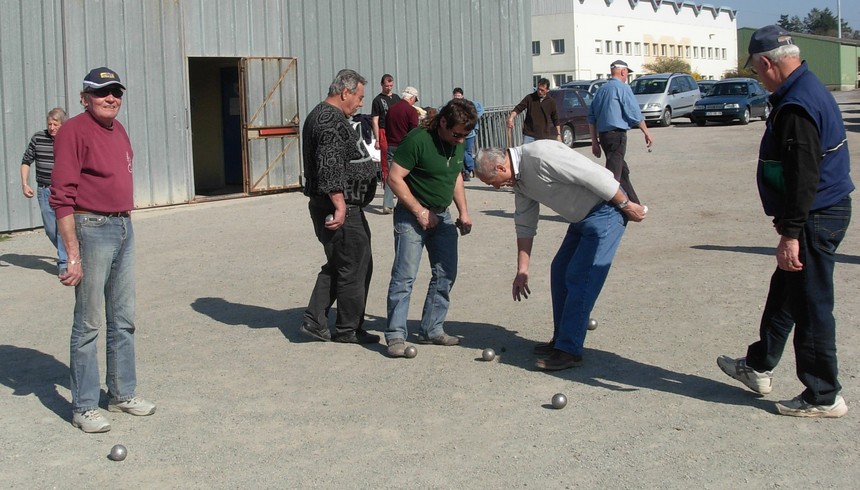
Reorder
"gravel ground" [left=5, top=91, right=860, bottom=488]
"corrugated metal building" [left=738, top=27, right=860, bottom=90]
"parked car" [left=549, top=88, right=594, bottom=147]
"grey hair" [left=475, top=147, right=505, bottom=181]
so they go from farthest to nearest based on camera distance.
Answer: "corrugated metal building" [left=738, top=27, right=860, bottom=90], "parked car" [left=549, top=88, right=594, bottom=147], "grey hair" [left=475, top=147, right=505, bottom=181], "gravel ground" [left=5, top=91, right=860, bottom=488]

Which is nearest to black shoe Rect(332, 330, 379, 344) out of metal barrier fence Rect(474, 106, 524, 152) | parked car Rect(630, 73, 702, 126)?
metal barrier fence Rect(474, 106, 524, 152)

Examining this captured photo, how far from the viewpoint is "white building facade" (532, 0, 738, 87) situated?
69.1 metres

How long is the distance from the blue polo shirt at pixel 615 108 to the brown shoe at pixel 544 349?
5.73 meters

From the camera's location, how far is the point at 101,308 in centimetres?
584

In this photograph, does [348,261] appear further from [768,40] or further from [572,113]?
[572,113]

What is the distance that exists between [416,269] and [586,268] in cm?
140

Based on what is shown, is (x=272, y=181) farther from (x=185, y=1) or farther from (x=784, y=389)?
(x=784, y=389)

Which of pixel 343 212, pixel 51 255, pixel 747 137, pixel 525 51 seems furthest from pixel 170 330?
pixel 747 137

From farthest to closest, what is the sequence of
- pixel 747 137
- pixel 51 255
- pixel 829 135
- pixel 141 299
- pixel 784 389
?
1. pixel 747 137
2. pixel 51 255
3. pixel 141 299
4. pixel 784 389
5. pixel 829 135

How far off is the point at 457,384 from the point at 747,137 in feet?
75.6

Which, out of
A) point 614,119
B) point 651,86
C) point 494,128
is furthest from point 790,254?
point 651,86

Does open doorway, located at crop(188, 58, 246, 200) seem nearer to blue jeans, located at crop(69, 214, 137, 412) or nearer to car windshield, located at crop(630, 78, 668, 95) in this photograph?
blue jeans, located at crop(69, 214, 137, 412)

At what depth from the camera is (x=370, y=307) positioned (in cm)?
892

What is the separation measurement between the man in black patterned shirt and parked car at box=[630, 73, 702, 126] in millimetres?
27857
